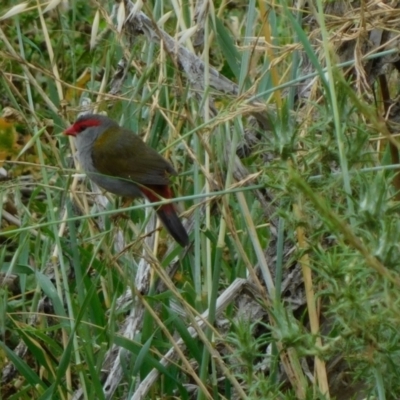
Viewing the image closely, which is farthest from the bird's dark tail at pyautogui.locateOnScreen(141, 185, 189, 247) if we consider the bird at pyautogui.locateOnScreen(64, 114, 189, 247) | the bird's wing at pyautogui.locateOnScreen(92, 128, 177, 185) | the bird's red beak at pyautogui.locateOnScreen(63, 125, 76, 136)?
the bird's red beak at pyautogui.locateOnScreen(63, 125, 76, 136)

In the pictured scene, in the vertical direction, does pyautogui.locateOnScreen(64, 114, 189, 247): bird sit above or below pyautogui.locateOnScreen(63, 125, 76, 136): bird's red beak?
below

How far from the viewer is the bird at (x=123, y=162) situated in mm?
3314

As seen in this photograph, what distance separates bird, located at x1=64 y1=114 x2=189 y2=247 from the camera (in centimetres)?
331

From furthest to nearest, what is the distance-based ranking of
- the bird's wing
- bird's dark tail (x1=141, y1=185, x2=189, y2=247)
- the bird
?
the bird's wing → the bird → bird's dark tail (x1=141, y1=185, x2=189, y2=247)

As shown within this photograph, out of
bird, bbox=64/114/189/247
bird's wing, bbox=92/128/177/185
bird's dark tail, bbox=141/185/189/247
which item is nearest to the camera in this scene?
bird's dark tail, bbox=141/185/189/247

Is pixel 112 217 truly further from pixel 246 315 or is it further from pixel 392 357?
pixel 392 357

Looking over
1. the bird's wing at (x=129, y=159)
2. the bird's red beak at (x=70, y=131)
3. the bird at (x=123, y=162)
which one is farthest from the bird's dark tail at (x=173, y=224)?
the bird's red beak at (x=70, y=131)

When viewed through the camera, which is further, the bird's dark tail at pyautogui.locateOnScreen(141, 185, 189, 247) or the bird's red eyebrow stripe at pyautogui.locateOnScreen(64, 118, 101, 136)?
the bird's red eyebrow stripe at pyautogui.locateOnScreen(64, 118, 101, 136)

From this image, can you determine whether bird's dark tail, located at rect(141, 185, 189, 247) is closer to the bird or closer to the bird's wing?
the bird

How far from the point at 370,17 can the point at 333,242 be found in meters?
0.61

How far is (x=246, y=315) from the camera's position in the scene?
2.96 m

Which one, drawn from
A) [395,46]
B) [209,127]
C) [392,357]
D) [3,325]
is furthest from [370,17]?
[3,325]

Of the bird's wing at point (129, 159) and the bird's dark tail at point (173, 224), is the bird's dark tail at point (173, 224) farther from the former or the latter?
the bird's wing at point (129, 159)

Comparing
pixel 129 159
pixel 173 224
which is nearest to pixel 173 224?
pixel 173 224
